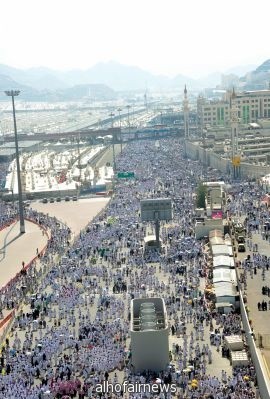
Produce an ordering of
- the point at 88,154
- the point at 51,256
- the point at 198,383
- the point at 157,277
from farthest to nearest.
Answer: the point at 88,154
the point at 51,256
the point at 157,277
the point at 198,383

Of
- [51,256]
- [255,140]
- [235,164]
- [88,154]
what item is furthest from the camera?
[88,154]

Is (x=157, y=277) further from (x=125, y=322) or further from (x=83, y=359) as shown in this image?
(x=83, y=359)

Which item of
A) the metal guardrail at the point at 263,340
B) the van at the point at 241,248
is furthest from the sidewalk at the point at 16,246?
the metal guardrail at the point at 263,340

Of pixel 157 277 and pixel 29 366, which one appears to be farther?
pixel 157 277

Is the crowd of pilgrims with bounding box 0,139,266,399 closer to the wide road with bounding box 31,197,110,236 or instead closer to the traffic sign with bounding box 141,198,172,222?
the traffic sign with bounding box 141,198,172,222

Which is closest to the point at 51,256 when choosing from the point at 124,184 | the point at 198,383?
the point at 198,383

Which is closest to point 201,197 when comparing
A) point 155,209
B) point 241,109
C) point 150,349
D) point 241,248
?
point 155,209
